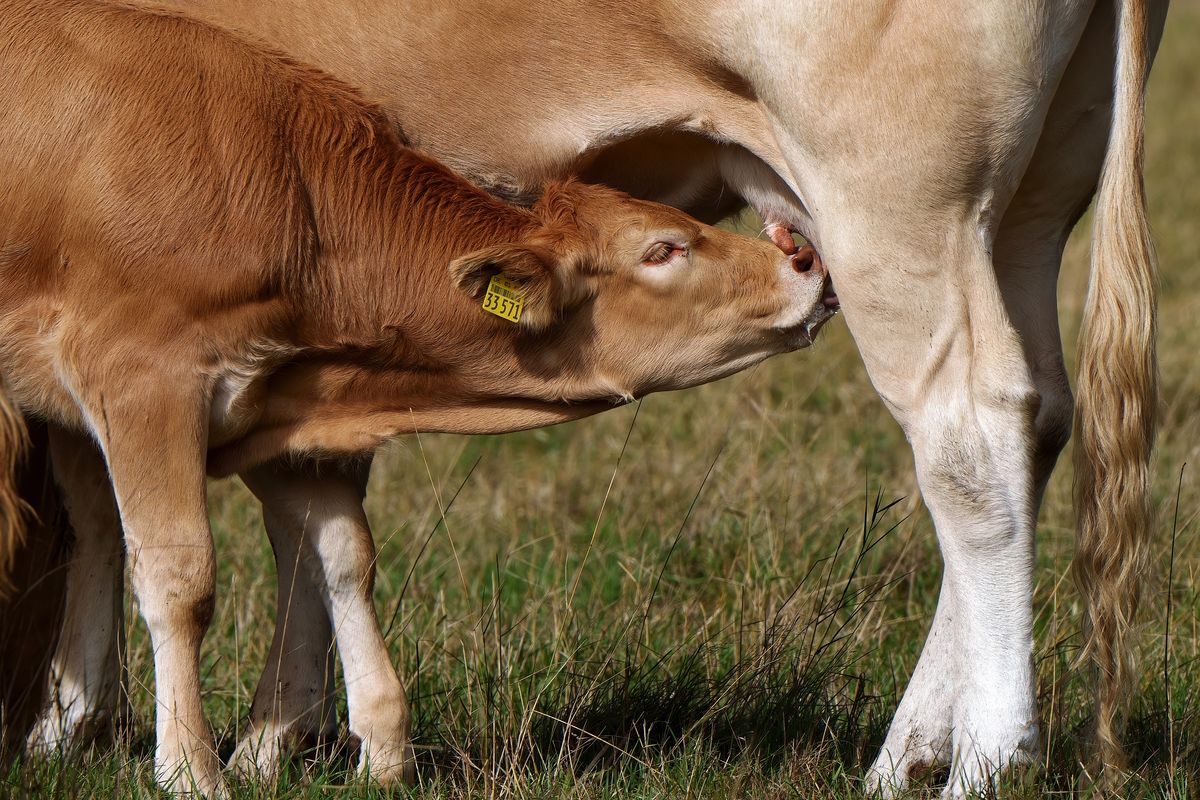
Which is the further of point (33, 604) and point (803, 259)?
point (33, 604)

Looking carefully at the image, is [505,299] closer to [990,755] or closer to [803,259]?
[803,259]

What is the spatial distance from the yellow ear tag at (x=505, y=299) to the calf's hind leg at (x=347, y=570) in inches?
25.7

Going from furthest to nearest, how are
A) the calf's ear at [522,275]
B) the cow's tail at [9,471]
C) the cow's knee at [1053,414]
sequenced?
the cow's knee at [1053,414] → the calf's ear at [522,275] → the cow's tail at [9,471]

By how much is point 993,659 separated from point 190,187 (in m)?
2.30

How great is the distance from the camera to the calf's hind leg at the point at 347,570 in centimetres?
400

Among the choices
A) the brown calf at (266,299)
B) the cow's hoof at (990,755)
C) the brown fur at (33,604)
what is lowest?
the brown fur at (33,604)

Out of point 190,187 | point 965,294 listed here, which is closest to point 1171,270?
point 965,294

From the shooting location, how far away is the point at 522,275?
3988mm

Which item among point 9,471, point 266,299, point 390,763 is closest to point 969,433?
point 390,763

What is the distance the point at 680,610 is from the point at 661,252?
1359 millimetres

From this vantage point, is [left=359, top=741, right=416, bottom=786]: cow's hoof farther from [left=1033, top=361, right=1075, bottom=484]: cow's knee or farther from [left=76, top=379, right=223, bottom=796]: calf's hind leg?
[left=1033, top=361, right=1075, bottom=484]: cow's knee

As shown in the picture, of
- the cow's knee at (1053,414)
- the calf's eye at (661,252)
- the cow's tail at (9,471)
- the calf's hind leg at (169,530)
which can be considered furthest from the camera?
the cow's knee at (1053,414)

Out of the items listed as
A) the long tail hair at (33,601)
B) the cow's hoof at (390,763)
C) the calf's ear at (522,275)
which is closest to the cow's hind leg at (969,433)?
the calf's ear at (522,275)

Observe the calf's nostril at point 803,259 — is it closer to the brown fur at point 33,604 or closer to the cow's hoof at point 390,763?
the cow's hoof at point 390,763
